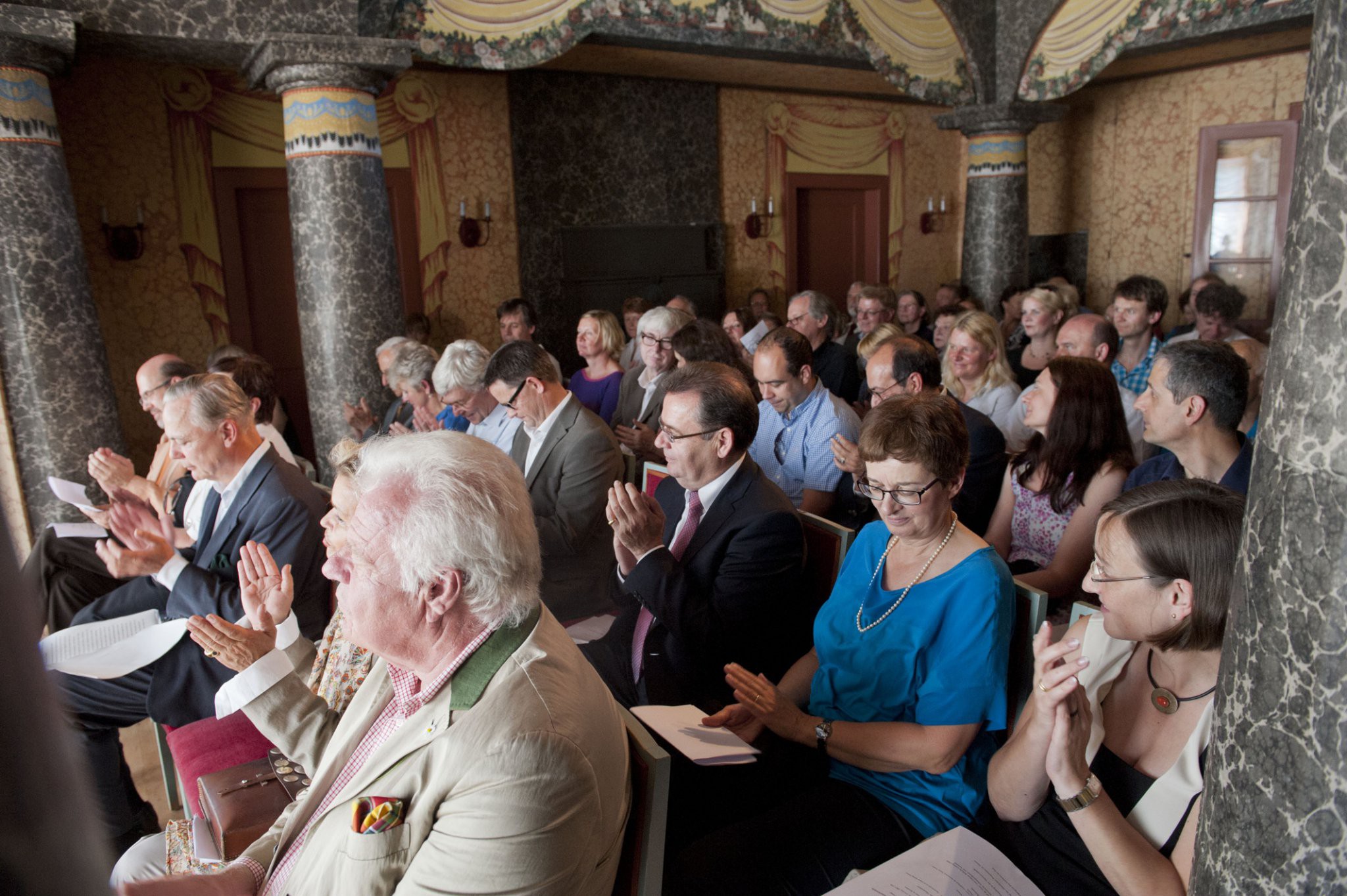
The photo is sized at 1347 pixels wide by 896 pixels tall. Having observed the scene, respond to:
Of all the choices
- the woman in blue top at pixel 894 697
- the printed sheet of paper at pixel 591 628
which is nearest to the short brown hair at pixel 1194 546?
the woman in blue top at pixel 894 697

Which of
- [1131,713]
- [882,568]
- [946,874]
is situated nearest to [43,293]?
[882,568]

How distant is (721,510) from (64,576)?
9.34 ft

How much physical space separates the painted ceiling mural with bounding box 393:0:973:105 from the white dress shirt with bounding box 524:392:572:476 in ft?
11.2

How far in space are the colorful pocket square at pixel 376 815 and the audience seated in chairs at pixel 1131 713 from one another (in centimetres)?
107

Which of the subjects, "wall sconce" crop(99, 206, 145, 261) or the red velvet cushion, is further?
"wall sconce" crop(99, 206, 145, 261)

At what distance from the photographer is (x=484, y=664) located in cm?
147

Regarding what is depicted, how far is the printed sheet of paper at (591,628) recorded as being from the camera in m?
3.25

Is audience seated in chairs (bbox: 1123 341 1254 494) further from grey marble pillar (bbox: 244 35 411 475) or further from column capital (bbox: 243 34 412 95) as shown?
column capital (bbox: 243 34 412 95)

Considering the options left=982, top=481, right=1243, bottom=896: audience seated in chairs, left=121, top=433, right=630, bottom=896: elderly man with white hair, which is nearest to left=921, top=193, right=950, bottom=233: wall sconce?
left=982, top=481, right=1243, bottom=896: audience seated in chairs

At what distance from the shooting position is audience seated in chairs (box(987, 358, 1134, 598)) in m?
2.87

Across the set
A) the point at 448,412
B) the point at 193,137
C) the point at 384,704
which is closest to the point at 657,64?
the point at 193,137

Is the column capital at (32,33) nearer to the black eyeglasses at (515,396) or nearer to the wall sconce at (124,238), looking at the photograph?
the wall sconce at (124,238)

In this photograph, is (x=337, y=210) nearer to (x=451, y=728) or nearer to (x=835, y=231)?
(x=451, y=728)

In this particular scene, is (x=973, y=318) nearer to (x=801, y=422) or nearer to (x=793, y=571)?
(x=801, y=422)
